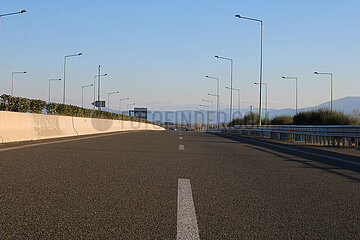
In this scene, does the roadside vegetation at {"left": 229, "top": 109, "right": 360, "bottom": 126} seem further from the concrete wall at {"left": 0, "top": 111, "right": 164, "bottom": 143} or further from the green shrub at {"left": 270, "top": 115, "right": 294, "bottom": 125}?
the concrete wall at {"left": 0, "top": 111, "right": 164, "bottom": 143}

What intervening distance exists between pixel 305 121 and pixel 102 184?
33042mm

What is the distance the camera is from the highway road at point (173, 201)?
3.90m

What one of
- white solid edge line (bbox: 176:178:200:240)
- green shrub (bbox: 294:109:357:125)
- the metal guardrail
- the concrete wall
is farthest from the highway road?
green shrub (bbox: 294:109:357:125)

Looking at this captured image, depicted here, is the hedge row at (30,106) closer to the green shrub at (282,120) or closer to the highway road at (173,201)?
the highway road at (173,201)

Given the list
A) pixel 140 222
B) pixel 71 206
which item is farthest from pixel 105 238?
pixel 71 206

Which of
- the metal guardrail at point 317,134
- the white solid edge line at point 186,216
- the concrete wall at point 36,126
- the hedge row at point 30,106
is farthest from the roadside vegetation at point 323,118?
the white solid edge line at point 186,216

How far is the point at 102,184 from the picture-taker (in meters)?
6.27

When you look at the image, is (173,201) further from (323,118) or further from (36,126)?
(323,118)

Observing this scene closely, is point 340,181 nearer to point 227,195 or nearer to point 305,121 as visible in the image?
point 227,195

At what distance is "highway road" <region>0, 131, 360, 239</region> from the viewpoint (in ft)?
12.8

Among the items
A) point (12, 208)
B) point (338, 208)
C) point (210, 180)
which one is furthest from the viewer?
point (210, 180)

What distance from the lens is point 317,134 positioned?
19.7m

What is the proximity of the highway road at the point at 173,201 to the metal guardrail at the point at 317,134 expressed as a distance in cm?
855

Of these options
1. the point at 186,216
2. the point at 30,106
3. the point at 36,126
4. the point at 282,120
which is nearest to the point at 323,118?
the point at 282,120
